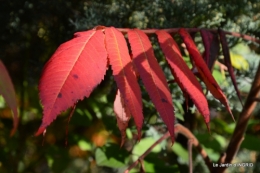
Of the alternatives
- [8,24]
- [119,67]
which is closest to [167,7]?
[8,24]

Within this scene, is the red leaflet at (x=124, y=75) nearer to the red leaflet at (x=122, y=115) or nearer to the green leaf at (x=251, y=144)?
the red leaflet at (x=122, y=115)

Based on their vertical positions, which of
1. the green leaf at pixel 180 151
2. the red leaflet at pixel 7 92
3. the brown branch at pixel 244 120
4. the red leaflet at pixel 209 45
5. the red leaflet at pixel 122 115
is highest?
the red leaflet at pixel 7 92

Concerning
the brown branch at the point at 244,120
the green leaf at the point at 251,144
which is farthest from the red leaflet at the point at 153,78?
the green leaf at the point at 251,144

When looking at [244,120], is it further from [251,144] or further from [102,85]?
[102,85]

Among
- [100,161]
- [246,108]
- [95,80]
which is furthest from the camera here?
[100,161]

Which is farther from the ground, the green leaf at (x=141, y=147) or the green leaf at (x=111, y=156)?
the green leaf at (x=111, y=156)

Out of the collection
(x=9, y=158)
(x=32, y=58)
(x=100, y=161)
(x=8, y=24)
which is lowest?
(x=9, y=158)

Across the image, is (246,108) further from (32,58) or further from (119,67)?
(32,58)
